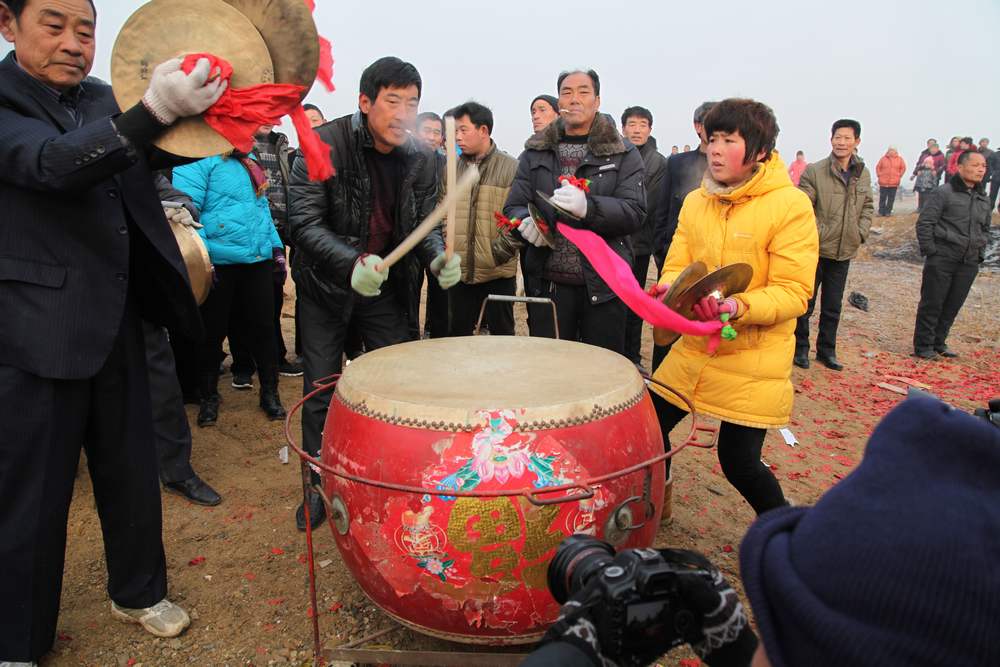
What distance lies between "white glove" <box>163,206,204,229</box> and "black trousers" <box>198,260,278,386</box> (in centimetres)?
75

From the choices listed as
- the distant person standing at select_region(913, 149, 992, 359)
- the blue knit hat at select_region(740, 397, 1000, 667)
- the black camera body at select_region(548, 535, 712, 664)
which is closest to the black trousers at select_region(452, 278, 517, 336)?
the black camera body at select_region(548, 535, 712, 664)

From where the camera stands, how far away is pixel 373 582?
194 centimetres

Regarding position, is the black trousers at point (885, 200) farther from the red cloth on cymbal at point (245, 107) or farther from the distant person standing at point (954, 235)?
the red cloth on cymbal at point (245, 107)

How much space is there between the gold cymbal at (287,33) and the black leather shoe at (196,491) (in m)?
2.21

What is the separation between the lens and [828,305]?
6.00 m

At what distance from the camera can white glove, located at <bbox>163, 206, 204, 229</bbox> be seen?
129 inches

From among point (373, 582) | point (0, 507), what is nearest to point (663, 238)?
point (373, 582)

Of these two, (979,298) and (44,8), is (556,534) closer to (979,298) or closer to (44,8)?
(44,8)

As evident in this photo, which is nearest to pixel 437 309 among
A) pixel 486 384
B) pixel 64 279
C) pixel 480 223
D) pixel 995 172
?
pixel 480 223

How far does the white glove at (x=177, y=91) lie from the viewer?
5.68 ft

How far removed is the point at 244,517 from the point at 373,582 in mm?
1515

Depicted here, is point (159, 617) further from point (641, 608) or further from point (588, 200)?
point (588, 200)

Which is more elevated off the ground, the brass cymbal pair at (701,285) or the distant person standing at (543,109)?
the distant person standing at (543,109)

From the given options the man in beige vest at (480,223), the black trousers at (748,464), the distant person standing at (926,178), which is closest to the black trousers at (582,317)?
the man in beige vest at (480,223)
